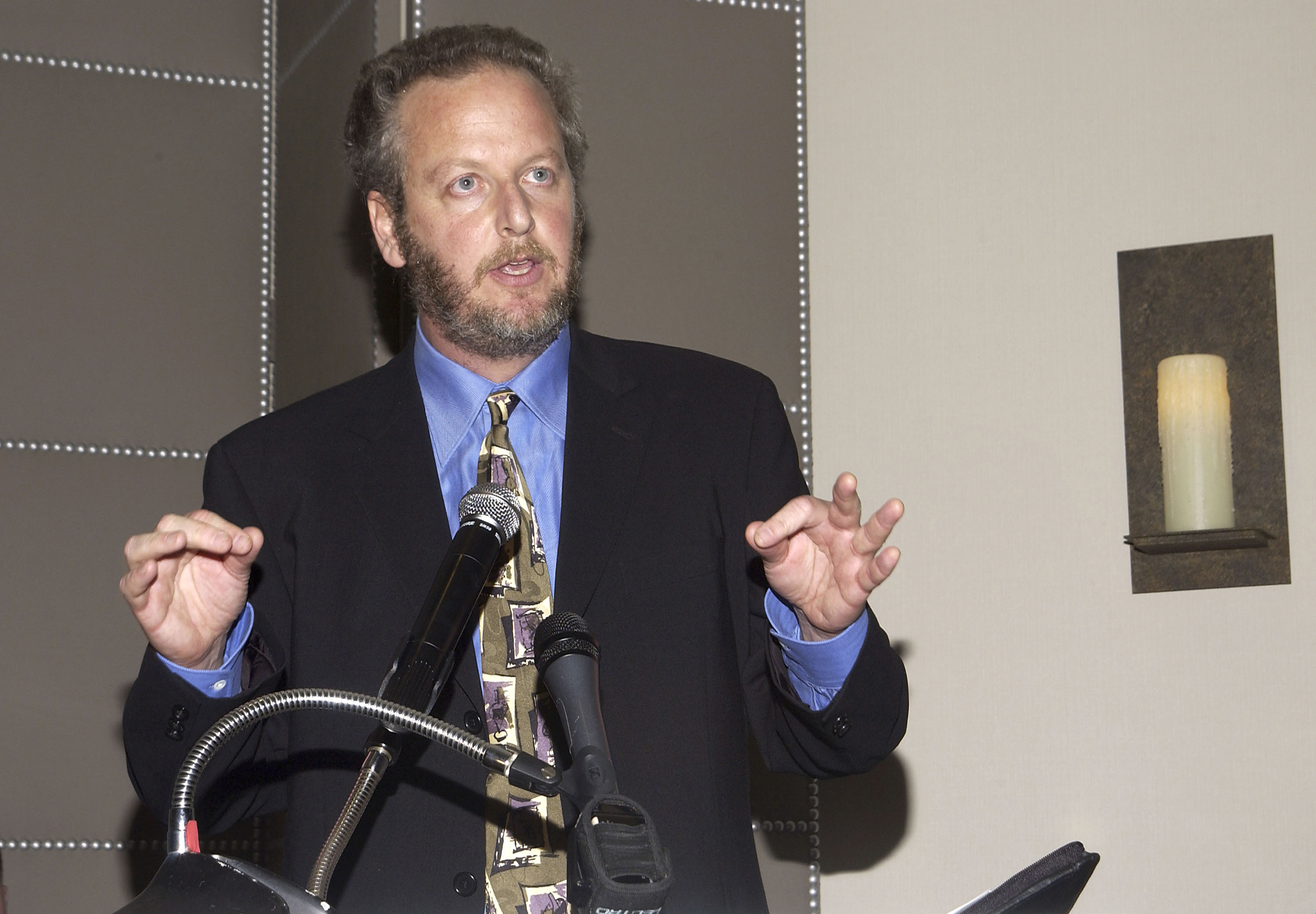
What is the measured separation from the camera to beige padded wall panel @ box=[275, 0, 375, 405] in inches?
101

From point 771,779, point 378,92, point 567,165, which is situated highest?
point 378,92

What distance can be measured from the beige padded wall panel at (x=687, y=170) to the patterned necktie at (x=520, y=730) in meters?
0.87

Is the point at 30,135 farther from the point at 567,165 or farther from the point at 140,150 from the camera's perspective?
the point at 567,165

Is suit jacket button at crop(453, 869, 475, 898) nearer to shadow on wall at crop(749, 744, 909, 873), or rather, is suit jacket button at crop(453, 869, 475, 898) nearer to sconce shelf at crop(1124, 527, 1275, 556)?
shadow on wall at crop(749, 744, 909, 873)

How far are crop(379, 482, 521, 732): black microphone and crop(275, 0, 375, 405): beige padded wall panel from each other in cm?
134

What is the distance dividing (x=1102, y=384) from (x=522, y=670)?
1376mm

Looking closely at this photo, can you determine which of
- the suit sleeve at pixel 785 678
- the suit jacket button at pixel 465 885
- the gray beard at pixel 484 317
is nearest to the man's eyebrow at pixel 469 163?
the gray beard at pixel 484 317

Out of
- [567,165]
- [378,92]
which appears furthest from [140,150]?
[567,165]

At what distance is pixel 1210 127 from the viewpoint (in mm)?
2555

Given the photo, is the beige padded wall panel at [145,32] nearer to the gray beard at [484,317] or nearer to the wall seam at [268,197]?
the wall seam at [268,197]

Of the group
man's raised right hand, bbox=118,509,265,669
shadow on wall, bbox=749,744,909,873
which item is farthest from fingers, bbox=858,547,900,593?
shadow on wall, bbox=749,744,909,873

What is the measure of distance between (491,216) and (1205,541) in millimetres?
1311

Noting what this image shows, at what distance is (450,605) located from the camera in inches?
43.3

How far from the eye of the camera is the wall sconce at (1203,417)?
92.9 inches
